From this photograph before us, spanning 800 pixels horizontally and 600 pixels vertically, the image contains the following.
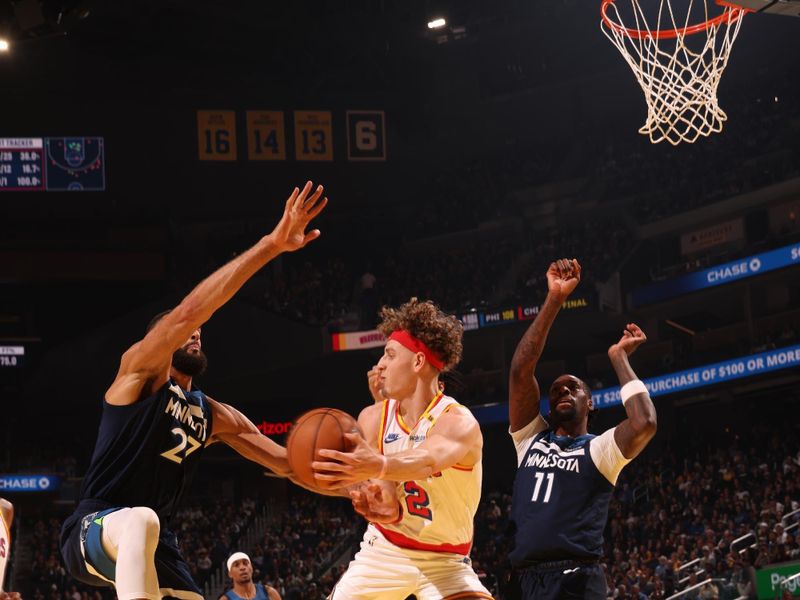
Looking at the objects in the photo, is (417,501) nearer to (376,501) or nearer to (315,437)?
(376,501)

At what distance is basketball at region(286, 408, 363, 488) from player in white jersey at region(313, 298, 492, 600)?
1.93 ft

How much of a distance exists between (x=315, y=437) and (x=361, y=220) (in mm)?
28056

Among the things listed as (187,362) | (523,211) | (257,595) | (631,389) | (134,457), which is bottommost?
(257,595)

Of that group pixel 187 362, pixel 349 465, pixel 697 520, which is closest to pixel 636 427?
pixel 349 465

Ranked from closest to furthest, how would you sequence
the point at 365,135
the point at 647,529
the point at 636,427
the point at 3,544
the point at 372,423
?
the point at 372,423 → the point at 636,427 → the point at 3,544 → the point at 647,529 → the point at 365,135

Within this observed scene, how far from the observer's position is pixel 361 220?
3269 cm

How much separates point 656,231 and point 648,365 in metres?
3.63

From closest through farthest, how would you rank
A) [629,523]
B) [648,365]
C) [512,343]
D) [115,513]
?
[115,513], [629,523], [648,365], [512,343]

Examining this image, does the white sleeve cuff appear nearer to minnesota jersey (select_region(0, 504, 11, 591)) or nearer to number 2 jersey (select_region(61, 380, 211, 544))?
number 2 jersey (select_region(61, 380, 211, 544))

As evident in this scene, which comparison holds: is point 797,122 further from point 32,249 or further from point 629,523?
point 32,249

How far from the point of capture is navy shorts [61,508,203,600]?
5.05 meters

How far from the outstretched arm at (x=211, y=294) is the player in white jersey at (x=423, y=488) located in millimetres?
845

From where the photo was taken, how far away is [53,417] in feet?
103

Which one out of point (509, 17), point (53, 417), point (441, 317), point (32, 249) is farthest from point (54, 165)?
point (441, 317)
